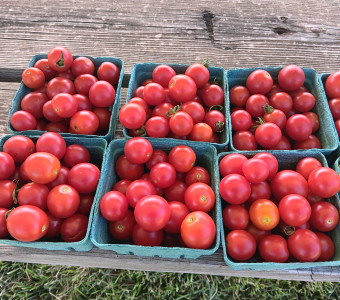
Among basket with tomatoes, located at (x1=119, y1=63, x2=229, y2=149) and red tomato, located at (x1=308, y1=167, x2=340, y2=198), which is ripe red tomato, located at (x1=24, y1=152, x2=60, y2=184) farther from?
red tomato, located at (x1=308, y1=167, x2=340, y2=198)

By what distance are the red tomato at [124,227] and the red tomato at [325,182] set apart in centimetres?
68

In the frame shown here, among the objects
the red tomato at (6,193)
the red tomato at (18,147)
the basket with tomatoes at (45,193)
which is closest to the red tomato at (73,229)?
the basket with tomatoes at (45,193)

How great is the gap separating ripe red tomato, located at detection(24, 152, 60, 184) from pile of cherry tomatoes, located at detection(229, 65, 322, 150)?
75 centimetres

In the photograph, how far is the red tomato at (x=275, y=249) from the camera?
107 cm

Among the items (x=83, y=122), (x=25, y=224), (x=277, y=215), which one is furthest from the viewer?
(x=83, y=122)

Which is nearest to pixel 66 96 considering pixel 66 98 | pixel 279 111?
pixel 66 98

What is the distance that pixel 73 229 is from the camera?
44.1 inches

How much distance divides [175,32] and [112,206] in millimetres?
1169

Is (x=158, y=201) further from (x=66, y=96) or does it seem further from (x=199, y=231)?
(x=66, y=96)

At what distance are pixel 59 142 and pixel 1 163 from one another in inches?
8.4

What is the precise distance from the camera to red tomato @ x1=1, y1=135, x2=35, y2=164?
1201mm

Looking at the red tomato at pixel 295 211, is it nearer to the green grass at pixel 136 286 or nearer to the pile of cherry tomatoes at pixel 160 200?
the pile of cherry tomatoes at pixel 160 200

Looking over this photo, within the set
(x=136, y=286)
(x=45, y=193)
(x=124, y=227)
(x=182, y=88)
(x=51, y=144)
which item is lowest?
(x=136, y=286)

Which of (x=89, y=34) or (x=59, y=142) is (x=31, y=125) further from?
(x=89, y=34)
